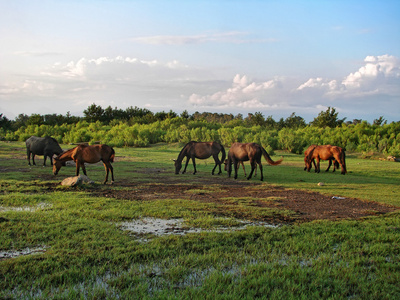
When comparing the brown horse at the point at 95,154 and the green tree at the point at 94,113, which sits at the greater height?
the green tree at the point at 94,113

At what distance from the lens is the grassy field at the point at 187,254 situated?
165 inches

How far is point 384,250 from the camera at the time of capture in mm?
5566

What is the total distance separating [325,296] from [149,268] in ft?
7.04

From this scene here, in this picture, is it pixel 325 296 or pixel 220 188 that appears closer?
pixel 325 296

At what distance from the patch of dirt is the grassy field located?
1.58 feet

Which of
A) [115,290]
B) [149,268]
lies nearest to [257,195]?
[149,268]

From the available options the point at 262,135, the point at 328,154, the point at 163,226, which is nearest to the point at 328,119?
the point at 262,135

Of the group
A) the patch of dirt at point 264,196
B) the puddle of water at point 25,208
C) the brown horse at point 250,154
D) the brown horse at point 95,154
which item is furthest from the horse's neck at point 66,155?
the brown horse at point 250,154

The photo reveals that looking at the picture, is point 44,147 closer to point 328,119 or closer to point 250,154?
point 250,154

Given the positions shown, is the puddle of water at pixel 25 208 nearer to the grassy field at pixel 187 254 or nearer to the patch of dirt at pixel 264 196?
the grassy field at pixel 187 254

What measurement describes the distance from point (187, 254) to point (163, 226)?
163 centimetres

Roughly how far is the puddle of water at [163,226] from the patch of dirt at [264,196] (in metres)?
1.00

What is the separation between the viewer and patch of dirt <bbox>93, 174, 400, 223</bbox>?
8.30m

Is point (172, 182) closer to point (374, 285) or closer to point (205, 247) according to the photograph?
point (205, 247)
